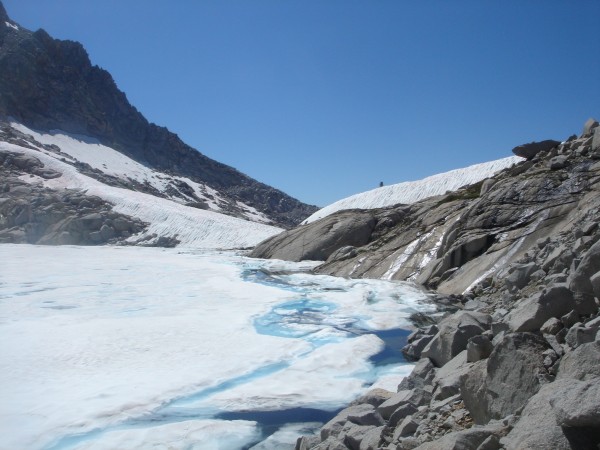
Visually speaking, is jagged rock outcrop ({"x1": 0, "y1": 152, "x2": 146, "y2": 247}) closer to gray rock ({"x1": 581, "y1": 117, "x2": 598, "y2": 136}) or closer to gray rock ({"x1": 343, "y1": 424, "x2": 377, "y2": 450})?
gray rock ({"x1": 581, "y1": 117, "x2": 598, "y2": 136})

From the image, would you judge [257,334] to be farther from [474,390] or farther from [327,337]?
[474,390]

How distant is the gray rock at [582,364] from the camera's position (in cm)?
420

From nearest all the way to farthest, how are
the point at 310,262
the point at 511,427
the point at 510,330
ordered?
1. the point at 511,427
2. the point at 510,330
3. the point at 310,262

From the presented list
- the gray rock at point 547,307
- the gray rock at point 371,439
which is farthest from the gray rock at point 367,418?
the gray rock at point 547,307

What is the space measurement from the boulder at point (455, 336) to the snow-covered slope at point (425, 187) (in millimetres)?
36947

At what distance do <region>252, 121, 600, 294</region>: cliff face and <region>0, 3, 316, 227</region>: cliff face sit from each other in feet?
253

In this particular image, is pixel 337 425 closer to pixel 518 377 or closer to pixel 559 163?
pixel 518 377

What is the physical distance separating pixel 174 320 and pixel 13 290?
9.77m

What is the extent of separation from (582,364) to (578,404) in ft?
3.71

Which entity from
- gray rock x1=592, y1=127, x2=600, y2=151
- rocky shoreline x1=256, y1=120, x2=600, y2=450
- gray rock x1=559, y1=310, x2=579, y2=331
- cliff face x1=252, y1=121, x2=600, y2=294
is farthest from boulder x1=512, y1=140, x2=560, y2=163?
gray rock x1=559, y1=310, x2=579, y2=331

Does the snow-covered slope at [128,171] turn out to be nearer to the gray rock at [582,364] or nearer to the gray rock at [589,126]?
the gray rock at [589,126]

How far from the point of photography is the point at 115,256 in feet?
127

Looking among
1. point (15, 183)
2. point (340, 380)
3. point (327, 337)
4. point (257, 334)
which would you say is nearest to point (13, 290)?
point (257, 334)

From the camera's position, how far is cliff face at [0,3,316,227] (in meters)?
115
